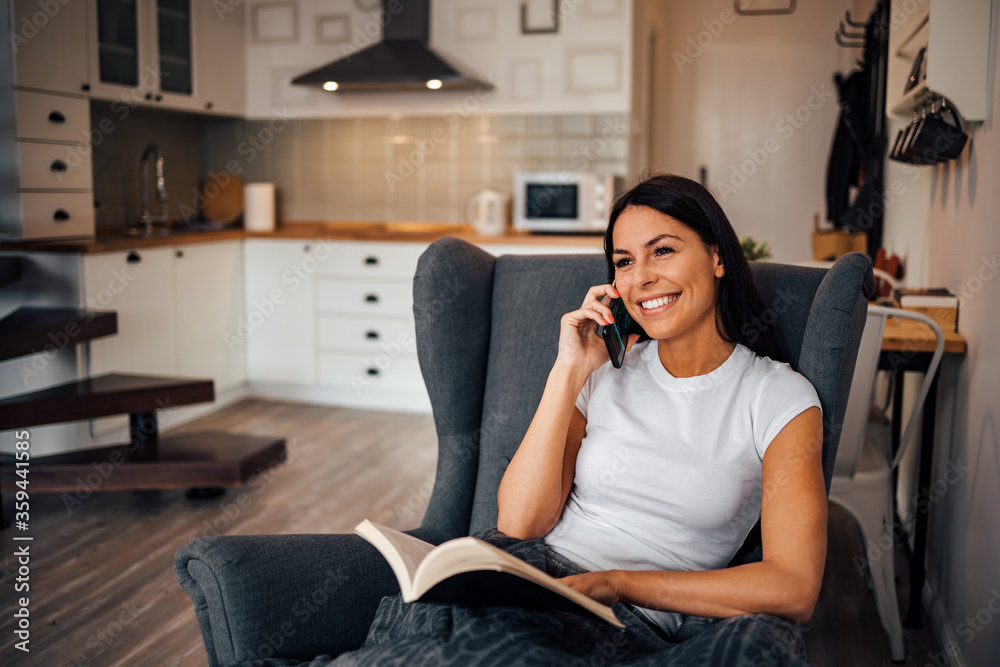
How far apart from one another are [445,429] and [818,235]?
2915mm

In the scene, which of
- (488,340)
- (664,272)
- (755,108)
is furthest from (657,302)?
(755,108)

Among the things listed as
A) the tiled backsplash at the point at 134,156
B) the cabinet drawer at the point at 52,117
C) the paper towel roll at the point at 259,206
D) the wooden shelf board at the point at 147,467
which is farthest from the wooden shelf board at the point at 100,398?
the paper towel roll at the point at 259,206

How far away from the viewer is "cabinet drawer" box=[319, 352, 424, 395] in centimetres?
423

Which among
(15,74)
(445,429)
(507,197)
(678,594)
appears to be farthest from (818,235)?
(15,74)

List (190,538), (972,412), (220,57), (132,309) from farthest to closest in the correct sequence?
1. (220,57)
2. (132,309)
3. (190,538)
4. (972,412)

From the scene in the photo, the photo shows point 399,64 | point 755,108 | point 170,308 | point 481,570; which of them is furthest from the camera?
point 755,108

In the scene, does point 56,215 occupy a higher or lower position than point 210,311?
higher

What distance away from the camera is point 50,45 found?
3.31 meters

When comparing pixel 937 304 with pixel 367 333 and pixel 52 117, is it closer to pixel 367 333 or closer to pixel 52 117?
pixel 367 333

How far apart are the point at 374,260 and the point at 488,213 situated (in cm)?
63

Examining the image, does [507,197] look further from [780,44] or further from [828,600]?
[828,600]

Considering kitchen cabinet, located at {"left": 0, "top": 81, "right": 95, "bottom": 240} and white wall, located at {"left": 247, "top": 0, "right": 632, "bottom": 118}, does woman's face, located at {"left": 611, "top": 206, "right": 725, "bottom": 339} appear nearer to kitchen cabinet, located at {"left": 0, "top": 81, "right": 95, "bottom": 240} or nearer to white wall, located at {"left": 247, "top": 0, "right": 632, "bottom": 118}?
kitchen cabinet, located at {"left": 0, "top": 81, "right": 95, "bottom": 240}

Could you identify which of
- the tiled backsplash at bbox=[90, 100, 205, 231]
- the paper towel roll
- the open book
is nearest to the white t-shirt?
the open book

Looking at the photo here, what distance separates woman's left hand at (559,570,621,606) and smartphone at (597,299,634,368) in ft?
1.15
